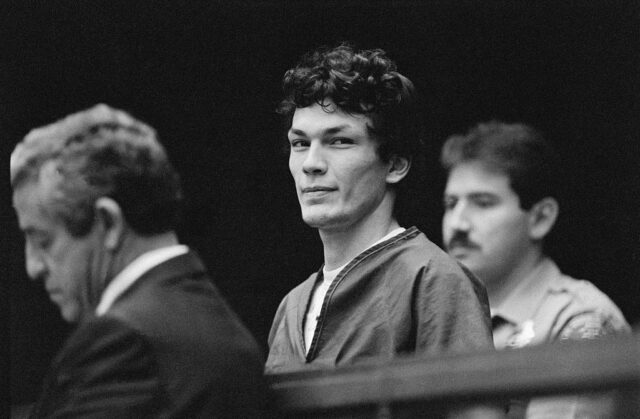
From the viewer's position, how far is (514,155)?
3.44 m

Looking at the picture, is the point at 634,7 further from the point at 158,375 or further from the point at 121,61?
the point at 158,375

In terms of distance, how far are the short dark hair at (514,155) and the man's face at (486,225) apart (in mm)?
35

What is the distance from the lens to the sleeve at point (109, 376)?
5.77ft

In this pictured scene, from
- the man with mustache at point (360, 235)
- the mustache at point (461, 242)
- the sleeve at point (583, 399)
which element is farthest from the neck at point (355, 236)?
the mustache at point (461, 242)

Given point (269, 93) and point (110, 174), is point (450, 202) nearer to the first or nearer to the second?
point (269, 93)

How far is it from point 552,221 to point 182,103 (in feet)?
3.98

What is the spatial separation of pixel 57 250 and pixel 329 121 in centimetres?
76

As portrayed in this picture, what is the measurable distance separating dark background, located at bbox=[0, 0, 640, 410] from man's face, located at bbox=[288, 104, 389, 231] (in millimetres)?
764

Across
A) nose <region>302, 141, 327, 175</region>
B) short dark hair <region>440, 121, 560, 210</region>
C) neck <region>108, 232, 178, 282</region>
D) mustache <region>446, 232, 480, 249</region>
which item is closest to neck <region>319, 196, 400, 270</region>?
nose <region>302, 141, 327, 175</region>

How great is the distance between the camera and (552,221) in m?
3.43

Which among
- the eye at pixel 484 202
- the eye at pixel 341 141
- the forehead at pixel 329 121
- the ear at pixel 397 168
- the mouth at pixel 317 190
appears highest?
the forehead at pixel 329 121

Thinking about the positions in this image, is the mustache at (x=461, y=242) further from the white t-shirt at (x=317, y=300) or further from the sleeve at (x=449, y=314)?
the sleeve at (x=449, y=314)

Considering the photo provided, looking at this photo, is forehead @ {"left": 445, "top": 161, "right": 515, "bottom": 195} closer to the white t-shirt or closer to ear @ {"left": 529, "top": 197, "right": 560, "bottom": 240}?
ear @ {"left": 529, "top": 197, "right": 560, "bottom": 240}

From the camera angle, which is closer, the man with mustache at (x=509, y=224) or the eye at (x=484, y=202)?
the man with mustache at (x=509, y=224)
